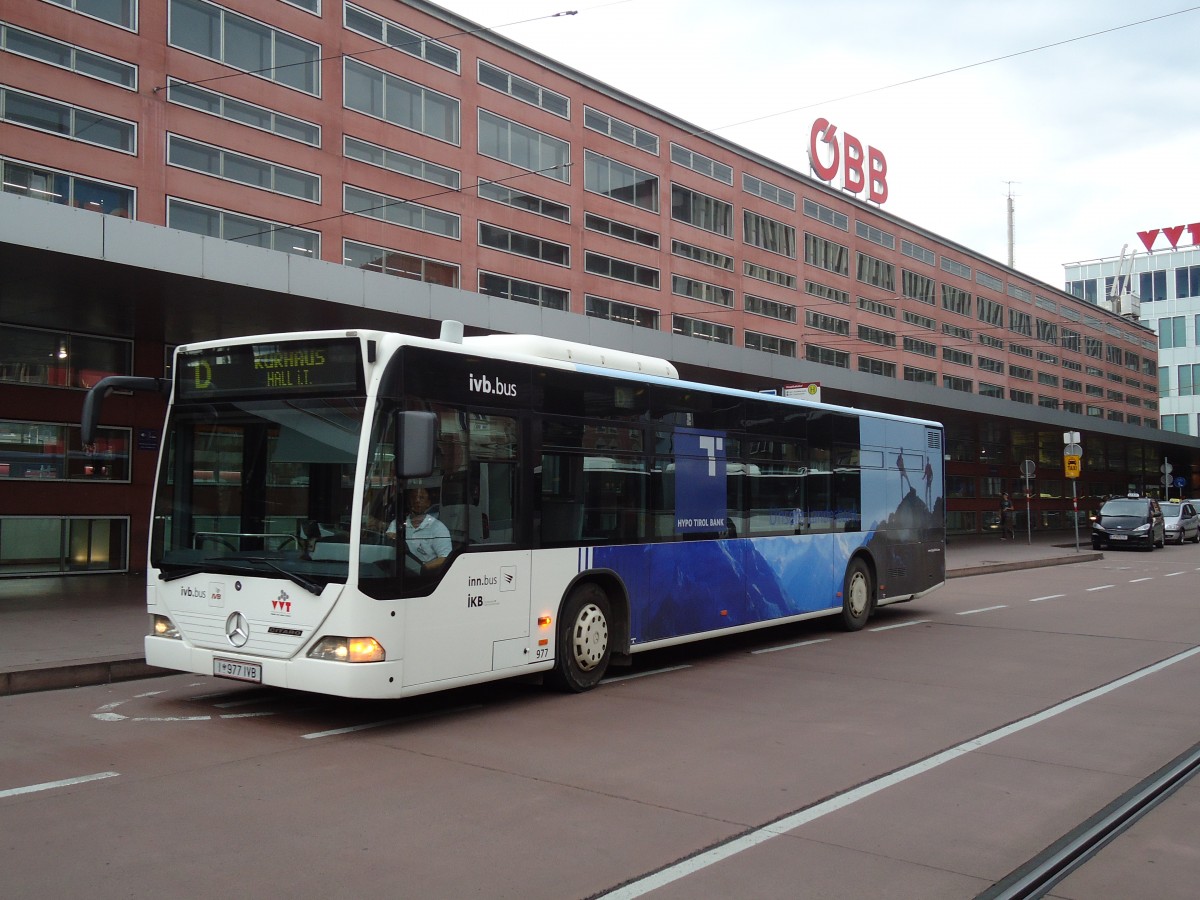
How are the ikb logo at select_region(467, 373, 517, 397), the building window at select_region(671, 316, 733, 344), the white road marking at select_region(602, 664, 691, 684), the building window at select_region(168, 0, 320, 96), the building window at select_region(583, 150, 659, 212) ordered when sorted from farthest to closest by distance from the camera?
the building window at select_region(671, 316, 733, 344)
the building window at select_region(583, 150, 659, 212)
the building window at select_region(168, 0, 320, 96)
the white road marking at select_region(602, 664, 691, 684)
the ikb logo at select_region(467, 373, 517, 397)

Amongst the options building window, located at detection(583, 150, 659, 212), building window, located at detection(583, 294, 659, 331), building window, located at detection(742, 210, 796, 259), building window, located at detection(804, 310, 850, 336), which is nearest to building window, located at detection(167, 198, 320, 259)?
building window, located at detection(583, 294, 659, 331)

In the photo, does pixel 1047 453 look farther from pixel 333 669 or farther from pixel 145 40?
pixel 333 669

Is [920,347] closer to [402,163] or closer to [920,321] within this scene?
[920,321]

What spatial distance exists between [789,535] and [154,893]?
9386 mm

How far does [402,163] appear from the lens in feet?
96.6

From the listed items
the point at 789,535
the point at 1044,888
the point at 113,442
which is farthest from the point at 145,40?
the point at 1044,888

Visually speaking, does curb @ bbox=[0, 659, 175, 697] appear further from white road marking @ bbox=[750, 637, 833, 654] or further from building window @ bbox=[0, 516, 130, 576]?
building window @ bbox=[0, 516, 130, 576]

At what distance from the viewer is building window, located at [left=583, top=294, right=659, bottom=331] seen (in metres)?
36.5

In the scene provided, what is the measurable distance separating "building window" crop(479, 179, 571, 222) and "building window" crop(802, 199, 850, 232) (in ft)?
54.1

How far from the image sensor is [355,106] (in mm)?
28125

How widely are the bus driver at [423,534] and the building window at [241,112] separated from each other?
19.7 meters

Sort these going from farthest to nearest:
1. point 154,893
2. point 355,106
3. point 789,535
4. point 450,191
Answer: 1. point 450,191
2. point 355,106
3. point 789,535
4. point 154,893

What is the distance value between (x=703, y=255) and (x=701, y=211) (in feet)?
5.60

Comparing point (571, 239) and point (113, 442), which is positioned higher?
point (571, 239)
